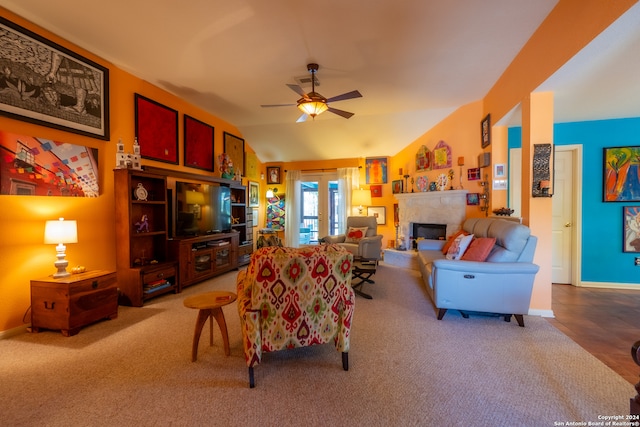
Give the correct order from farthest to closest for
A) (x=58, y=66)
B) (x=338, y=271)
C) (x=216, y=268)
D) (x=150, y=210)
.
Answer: (x=216, y=268) < (x=150, y=210) < (x=58, y=66) < (x=338, y=271)

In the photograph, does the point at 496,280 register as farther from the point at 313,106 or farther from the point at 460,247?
the point at 313,106

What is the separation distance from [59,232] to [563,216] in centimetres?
650

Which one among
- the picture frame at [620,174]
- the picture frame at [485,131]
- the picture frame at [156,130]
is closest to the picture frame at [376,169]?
the picture frame at [485,131]

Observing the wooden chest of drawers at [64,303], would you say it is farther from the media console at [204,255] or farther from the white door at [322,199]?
the white door at [322,199]

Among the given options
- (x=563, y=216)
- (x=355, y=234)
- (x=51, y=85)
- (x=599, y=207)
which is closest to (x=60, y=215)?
(x=51, y=85)

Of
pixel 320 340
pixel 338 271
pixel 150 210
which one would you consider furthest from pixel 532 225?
pixel 150 210

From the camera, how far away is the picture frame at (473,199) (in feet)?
15.6

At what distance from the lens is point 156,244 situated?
399 centimetres

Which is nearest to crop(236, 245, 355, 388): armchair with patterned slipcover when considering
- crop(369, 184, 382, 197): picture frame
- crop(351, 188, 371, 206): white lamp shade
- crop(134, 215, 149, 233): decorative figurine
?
crop(134, 215, 149, 233): decorative figurine

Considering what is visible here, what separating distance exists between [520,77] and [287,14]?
2720mm

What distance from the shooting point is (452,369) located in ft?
6.69

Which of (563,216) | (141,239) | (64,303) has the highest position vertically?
(563,216)

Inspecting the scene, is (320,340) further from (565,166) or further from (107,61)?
(565,166)

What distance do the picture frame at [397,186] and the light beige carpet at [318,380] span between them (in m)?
3.75
